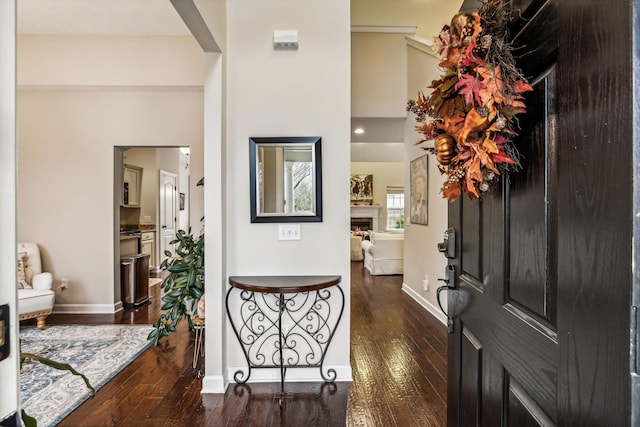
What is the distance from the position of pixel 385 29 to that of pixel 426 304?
3.78 metres

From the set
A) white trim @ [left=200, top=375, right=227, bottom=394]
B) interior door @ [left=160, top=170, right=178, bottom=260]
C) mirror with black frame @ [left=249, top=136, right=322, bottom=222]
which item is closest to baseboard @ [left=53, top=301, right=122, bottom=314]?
white trim @ [left=200, top=375, right=227, bottom=394]

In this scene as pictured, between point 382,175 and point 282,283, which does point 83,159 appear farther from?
point 382,175

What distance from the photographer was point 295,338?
8.50 feet

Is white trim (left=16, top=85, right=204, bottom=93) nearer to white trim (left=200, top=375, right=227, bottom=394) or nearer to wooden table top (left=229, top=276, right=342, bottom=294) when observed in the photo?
wooden table top (left=229, top=276, right=342, bottom=294)

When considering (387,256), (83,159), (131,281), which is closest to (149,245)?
(131,281)

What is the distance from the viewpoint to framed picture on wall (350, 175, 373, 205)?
11.6m

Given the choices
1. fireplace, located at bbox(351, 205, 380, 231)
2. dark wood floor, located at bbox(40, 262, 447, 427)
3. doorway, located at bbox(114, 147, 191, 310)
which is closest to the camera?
dark wood floor, located at bbox(40, 262, 447, 427)

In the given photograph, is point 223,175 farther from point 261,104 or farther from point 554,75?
point 554,75

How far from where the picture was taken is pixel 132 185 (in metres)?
6.46

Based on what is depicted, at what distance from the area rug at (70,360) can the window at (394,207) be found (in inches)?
367

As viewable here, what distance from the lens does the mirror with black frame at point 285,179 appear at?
2545 millimetres

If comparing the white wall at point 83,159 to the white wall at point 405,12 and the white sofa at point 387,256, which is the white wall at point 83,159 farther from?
the white sofa at point 387,256

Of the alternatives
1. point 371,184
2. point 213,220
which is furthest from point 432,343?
point 371,184

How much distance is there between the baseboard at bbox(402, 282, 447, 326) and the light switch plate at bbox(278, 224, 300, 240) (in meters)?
2.08
